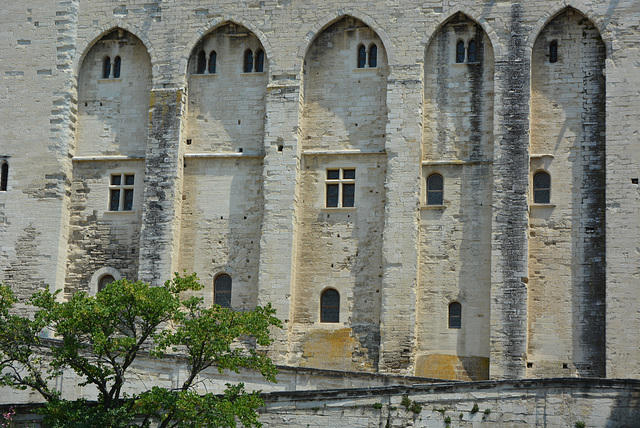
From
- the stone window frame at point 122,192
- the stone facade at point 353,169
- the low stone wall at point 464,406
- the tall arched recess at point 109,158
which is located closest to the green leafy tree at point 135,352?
the low stone wall at point 464,406

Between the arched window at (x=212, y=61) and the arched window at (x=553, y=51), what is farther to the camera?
the arched window at (x=212, y=61)

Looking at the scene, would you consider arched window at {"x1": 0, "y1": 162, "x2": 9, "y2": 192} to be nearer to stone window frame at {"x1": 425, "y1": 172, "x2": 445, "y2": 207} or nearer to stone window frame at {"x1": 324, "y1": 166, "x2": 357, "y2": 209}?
stone window frame at {"x1": 324, "y1": 166, "x2": 357, "y2": 209}

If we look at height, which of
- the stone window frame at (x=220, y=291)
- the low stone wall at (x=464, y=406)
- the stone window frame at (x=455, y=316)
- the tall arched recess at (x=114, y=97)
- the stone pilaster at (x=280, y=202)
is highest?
the tall arched recess at (x=114, y=97)

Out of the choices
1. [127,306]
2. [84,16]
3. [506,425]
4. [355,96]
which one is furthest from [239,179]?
[506,425]

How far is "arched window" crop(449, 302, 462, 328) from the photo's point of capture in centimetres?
3203

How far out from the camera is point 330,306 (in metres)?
32.9

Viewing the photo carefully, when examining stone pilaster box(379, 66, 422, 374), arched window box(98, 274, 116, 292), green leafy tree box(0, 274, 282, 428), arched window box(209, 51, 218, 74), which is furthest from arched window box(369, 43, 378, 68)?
green leafy tree box(0, 274, 282, 428)

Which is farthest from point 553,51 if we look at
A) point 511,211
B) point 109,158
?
point 109,158

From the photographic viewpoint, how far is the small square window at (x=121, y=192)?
3462 cm

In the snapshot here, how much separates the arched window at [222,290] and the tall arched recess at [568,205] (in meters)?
8.86

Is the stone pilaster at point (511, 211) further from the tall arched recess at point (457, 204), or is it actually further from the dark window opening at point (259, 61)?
the dark window opening at point (259, 61)

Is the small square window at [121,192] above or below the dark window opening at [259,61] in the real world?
below

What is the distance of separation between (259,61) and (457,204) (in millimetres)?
7620

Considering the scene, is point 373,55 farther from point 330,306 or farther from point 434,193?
point 330,306
